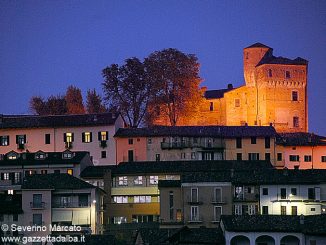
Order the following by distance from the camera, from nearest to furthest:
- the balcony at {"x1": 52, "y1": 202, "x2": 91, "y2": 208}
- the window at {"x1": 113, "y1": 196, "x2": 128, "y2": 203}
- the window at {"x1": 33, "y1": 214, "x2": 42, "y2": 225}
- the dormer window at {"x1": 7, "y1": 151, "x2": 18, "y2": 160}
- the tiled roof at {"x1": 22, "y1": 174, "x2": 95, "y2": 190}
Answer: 1. the window at {"x1": 33, "y1": 214, "x2": 42, "y2": 225}
2. the balcony at {"x1": 52, "y1": 202, "x2": 91, "y2": 208}
3. the tiled roof at {"x1": 22, "y1": 174, "x2": 95, "y2": 190}
4. the window at {"x1": 113, "y1": 196, "x2": 128, "y2": 203}
5. the dormer window at {"x1": 7, "y1": 151, "x2": 18, "y2": 160}

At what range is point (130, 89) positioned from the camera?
12269 centimetres

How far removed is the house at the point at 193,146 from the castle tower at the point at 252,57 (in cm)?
3455

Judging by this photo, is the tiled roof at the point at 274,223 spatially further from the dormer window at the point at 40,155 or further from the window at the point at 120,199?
the dormer window at the point at 40,155

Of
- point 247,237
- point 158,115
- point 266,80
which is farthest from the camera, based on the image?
point 266,80

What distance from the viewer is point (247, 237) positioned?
74688 millimetres

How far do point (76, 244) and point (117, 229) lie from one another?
34.7 feet

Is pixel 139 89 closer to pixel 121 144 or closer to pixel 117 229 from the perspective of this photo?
pixel 121 144

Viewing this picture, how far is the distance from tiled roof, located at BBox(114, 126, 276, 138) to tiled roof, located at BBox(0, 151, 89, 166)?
7594 millimetres

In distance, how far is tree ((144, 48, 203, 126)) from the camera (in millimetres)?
123500

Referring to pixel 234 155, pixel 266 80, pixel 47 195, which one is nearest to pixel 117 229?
pixel 47 195

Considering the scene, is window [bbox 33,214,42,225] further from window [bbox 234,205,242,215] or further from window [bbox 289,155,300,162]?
window [bbox 289,155,300,162]

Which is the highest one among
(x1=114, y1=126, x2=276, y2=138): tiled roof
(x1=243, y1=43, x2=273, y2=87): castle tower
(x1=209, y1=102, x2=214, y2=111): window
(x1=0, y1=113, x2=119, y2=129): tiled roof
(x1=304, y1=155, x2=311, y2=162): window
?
(x1=243, y1=43, x2=273, y2=87): castle tower

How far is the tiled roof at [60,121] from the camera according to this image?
105m

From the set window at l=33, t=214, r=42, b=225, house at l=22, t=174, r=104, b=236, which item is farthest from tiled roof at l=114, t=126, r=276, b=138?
window at l=33, t=214, r=42, b=225
